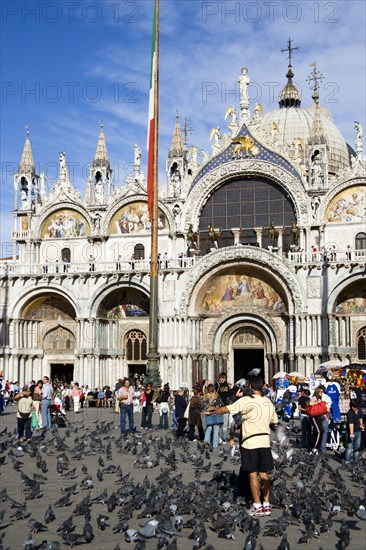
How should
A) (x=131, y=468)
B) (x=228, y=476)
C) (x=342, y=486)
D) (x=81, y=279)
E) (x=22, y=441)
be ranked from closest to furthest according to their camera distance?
(x=342, y=486)
(x=228, y=476)
(x=131, y=468)
(x=22, y=441)
(x=81, y=279)

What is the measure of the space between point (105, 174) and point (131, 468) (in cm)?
3068

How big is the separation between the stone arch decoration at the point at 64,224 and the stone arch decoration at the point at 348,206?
14595 millimetres

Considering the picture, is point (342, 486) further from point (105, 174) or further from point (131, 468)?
point (105, 174)

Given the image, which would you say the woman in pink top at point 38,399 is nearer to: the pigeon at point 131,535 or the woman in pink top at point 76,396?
the woman in pink top at point 76,396

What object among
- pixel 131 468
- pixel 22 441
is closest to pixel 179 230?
pixel 22 441

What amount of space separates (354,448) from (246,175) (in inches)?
1050

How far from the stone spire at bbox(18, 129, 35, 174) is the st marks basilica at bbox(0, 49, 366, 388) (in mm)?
123

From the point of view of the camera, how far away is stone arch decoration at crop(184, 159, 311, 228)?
131ft

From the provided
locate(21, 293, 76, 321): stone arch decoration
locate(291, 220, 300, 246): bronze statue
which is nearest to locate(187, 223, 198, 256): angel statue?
locate(291, 220, 300, 246): bronze statue

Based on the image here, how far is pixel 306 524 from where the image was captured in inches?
387

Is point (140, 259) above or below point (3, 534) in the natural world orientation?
above

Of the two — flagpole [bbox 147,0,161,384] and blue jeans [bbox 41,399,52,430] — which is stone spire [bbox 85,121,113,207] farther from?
blue jeans [bbox 41,399,52,430]

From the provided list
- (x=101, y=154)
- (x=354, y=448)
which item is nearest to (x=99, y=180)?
(x=101, y=154)

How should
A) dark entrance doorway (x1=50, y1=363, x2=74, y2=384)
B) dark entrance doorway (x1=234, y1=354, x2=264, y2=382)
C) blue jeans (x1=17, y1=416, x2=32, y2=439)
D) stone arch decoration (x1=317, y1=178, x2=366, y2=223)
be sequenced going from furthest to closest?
dark entrance doorway (x1=50, y1=363, x2=74, y2=384), dark entrance doorway (x1=234, y1=354, x2=264, y2=382), stone arch decoration (x1=317, y1=178, x2=366, y2=223), blue jeans (x1=17, y1=416, x2=32, y2=439)
